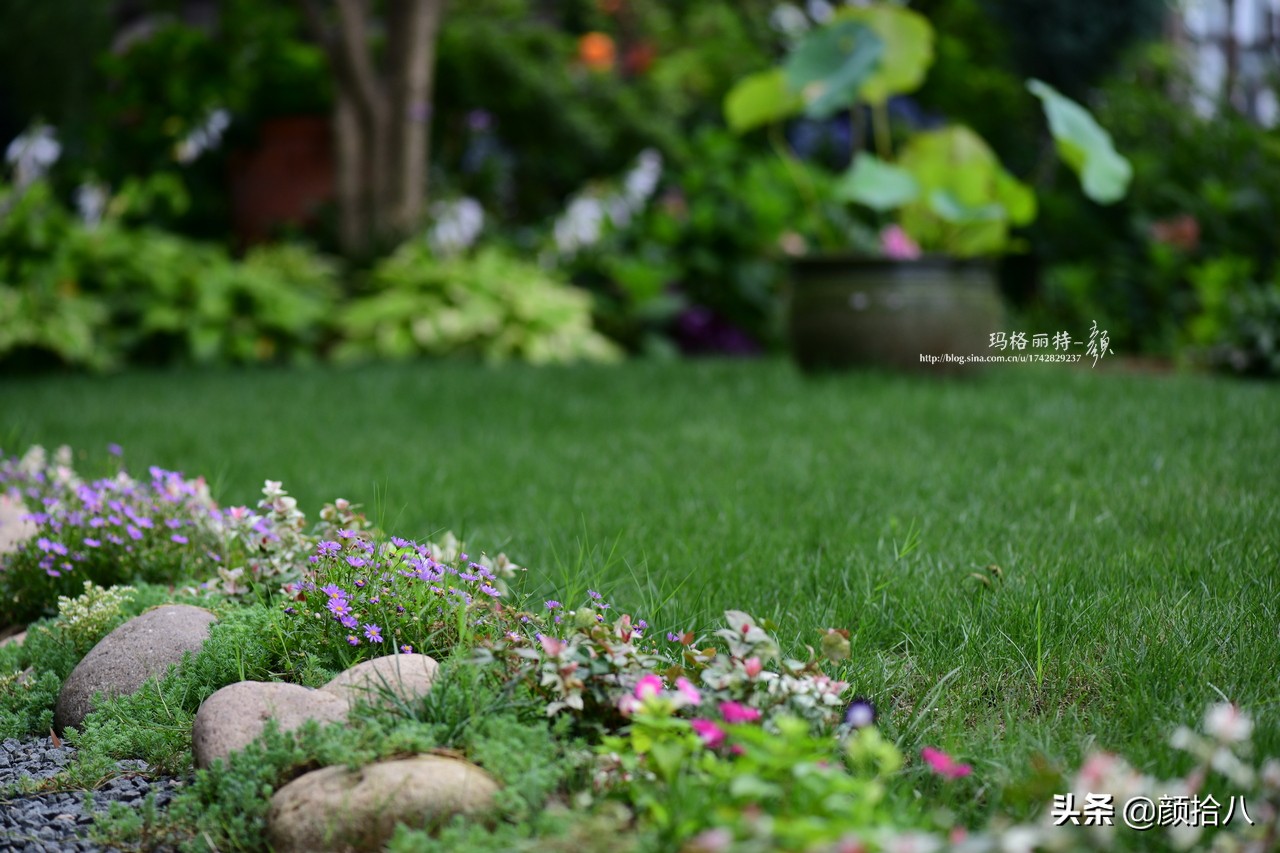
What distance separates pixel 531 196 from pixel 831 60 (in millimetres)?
3780

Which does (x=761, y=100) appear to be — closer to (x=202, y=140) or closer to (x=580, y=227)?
(x=580, y=227)

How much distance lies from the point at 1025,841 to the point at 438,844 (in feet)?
2.23

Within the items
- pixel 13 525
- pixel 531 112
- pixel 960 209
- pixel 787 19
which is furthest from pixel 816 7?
pixel 13 525

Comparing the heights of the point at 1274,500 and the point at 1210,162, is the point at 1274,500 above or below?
below

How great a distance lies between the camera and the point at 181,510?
8.37 feet

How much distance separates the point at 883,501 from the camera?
2992 mm

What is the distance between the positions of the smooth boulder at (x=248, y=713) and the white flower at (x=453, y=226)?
575 centimetres

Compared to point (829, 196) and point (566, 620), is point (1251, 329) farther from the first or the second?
point (566, 620)

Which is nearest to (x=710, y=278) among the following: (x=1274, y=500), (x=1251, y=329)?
(x=1251, y=329)

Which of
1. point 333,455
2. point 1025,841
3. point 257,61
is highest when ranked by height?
point 257,61

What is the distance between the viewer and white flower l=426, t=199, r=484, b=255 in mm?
7270

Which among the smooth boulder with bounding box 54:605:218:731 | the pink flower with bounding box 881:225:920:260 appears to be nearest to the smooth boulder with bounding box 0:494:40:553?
the smooth boulder with bounding box 54:605:218:731

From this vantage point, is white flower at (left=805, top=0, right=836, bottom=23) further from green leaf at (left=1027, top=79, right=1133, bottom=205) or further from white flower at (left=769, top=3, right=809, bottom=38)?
green leaf at (left=1027, top=79, right=1133, bottom=205)

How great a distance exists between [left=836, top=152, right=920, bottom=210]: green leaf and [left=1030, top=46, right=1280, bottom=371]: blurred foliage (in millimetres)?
2021
